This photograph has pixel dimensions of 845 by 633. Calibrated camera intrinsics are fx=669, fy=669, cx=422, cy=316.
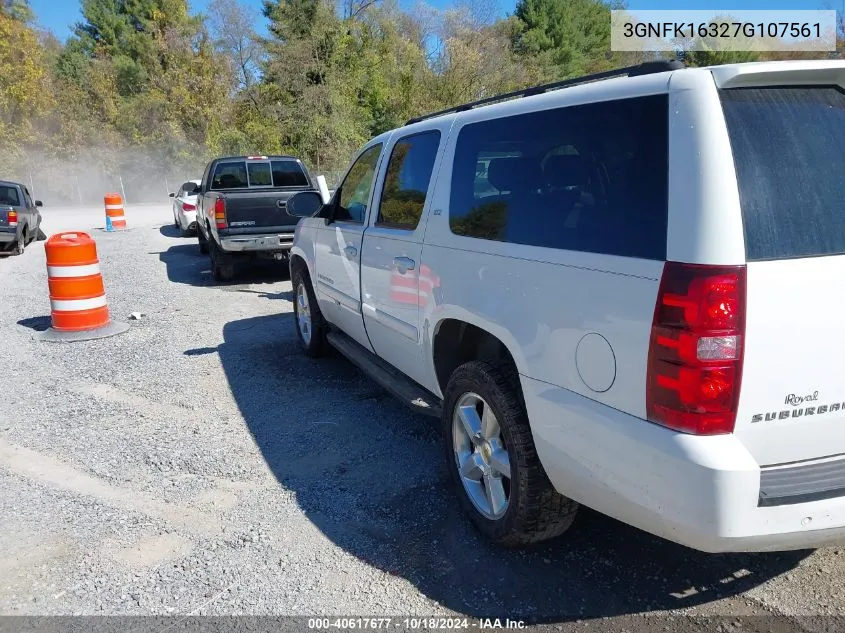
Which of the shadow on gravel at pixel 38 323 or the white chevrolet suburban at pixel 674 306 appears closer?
the white chevrolet suburban at pixel 674 306

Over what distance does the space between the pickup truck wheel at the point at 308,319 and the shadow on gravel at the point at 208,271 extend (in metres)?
3.13

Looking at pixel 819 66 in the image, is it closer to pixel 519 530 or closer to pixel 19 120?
pixel 519 530

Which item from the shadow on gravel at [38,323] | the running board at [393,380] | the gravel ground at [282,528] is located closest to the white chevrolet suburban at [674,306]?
the gravel ground at [282,528]

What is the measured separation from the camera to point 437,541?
3281mm

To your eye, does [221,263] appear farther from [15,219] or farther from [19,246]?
[19,246]

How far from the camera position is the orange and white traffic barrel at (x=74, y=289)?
7.22 m

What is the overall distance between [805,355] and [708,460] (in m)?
0.47

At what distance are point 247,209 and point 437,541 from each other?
7.86 meters

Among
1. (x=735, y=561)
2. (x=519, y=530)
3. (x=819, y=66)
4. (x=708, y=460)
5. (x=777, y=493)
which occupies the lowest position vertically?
(x=735, y=561)

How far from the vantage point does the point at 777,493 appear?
2.17 meters

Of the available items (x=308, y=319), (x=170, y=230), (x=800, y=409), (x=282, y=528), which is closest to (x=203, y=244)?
(x=170, y=230)

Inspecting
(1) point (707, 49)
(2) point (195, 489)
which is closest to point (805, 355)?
(2) point (195, 489)

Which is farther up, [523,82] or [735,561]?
[523,82]

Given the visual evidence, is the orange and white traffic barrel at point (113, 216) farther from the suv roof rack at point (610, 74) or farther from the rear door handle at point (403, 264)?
the suv roof rack at point (610, 74)
